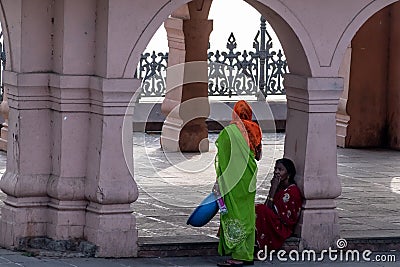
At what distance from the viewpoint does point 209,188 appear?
595 inches

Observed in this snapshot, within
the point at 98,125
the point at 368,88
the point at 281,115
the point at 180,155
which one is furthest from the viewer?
the point at 281,115

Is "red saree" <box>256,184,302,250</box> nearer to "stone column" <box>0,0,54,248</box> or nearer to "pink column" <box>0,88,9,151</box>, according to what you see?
"stone column" <box>0,0,54,248</box>

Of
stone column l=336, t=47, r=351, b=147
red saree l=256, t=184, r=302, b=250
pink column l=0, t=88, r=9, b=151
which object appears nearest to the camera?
red saree l=256, t=184, r=302, b=250

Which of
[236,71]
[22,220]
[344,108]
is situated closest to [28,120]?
[22,220]

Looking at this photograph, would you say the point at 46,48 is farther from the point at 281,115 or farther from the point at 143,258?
the point at 281,115

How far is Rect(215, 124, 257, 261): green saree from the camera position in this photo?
11070 millimetres

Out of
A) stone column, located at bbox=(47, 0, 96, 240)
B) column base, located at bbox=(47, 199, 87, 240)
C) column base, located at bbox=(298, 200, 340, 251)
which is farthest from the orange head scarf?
column base, located at bbox=(47, 199, 87, 240)

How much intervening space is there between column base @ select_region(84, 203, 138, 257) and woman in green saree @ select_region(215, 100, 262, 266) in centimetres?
77

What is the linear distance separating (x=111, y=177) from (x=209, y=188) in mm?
3877

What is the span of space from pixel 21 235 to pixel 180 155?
20.8 feet

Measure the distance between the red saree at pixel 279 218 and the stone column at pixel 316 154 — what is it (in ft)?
0.28

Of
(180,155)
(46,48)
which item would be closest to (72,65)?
(46,48)

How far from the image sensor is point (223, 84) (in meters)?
21.5

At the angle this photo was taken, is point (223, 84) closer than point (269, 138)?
No
